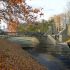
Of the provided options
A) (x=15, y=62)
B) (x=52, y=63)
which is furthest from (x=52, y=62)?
(x=15, y=62)

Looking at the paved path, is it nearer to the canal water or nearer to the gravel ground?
the canal water

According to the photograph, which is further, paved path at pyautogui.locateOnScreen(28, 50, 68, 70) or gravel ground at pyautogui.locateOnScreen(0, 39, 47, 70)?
paved path at pyautogui.locateOnScreen(28, 50, 68, 70)

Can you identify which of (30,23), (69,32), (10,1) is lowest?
(69,32)

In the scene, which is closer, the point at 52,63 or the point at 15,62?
the point at 15,62

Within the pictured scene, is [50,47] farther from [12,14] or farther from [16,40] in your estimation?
[12,14]

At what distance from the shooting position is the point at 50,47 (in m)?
36.2

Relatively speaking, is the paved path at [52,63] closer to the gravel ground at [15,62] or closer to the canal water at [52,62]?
the canal water at [52,62]

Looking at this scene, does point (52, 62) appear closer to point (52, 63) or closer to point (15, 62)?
point (52, 63)

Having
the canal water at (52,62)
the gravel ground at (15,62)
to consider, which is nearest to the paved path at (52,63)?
the canal water at (52,62)

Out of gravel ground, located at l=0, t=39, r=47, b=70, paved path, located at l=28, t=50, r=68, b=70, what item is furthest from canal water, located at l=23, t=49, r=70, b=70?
gravel ground, located at l=0, t=39, r=47, b=70

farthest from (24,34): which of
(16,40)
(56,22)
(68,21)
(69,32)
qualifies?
(56,22)

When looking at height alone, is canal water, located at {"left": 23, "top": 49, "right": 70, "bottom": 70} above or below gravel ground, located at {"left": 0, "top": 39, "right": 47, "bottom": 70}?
below

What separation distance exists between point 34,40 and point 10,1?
20.1 metres

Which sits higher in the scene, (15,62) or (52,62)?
(15,62)
